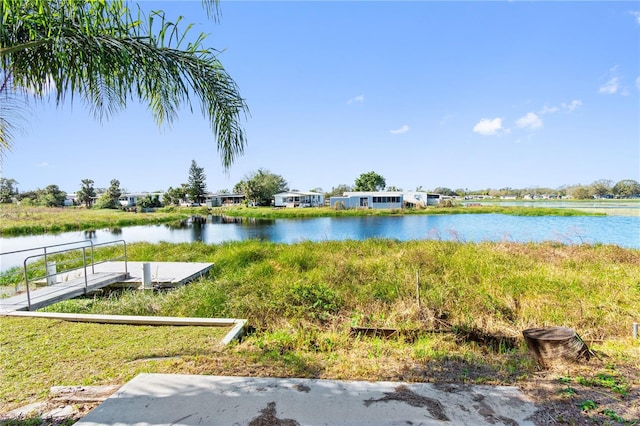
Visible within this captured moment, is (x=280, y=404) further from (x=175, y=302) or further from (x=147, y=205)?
(x=147, y=205)

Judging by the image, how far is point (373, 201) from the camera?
41594mm

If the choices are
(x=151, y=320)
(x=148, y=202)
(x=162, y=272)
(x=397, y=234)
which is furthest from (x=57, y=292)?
(x=148, y=202)

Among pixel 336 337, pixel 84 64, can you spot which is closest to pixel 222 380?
pixel 336 337

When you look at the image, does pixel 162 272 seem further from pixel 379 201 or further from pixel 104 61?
pixel 379 201

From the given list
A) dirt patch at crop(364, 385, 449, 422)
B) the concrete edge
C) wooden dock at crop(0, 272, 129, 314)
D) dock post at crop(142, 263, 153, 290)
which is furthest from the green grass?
dock post at crop(142, 263, 153, 290)

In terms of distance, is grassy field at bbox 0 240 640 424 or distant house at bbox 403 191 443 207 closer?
grassy field at bbox 0 240 640 424

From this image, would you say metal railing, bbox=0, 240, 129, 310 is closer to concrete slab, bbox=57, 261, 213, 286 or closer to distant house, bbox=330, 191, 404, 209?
concrete slab, bbox=57, 261, 213, 286

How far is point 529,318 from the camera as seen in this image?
4.62 metres

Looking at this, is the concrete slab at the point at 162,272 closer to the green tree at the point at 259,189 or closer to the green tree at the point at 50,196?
the green tree at the point at 259,189

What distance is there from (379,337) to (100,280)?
6.16m

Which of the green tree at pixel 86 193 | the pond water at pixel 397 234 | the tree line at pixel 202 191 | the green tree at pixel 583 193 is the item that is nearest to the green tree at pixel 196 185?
the tree line at pixel 202 191

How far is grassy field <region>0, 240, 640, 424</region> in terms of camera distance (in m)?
2.69

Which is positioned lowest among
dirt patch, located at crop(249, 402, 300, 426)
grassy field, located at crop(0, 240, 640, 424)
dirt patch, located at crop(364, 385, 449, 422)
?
grassy field, located at crop(0, 240, 640, 424)

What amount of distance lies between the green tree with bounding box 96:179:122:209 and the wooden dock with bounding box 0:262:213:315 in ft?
170
